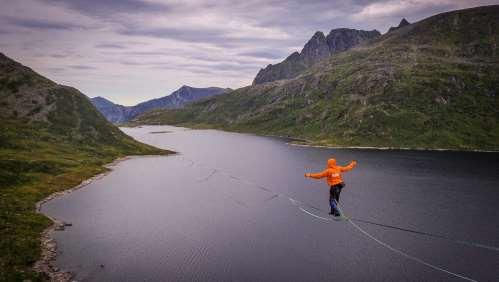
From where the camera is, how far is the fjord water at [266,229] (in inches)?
2537

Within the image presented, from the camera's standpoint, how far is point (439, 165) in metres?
189

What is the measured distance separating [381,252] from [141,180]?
96.9 metres

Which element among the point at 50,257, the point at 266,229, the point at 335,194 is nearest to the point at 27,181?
the point at 50,257

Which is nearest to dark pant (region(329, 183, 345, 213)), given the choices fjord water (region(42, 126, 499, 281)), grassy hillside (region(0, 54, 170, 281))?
fjord water (region(42, 126, 499, 281))

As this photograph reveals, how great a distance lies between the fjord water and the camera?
211 feet

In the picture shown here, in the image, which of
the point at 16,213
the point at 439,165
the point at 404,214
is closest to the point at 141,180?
the point at 16,213

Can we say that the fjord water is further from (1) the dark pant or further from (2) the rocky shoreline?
(1) the dark pant

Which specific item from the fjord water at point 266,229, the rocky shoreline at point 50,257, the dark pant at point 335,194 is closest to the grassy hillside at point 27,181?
the rocky shoreline at point 50,257

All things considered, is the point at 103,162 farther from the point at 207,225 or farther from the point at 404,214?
the point at 404,214

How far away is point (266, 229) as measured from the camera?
86375 mm

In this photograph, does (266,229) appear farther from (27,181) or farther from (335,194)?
(27,181)

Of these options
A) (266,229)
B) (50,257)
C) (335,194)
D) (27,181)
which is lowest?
(266,229)

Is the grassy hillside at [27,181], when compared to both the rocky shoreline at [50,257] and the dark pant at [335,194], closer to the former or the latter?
the rocky shoreline at [50,257]

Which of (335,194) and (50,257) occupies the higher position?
(335,194)
